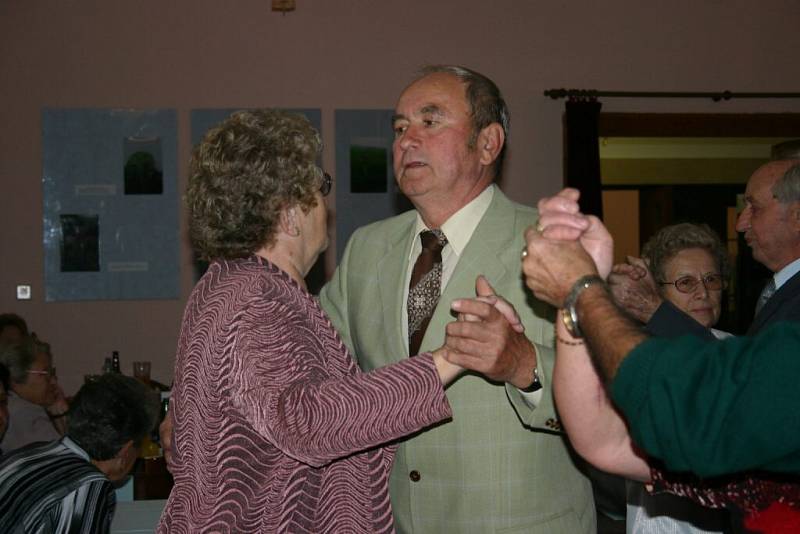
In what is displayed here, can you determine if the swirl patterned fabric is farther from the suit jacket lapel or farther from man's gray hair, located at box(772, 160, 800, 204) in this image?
man's gray hair, located at box(772, 160, 800, 204)

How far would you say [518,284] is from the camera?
206 cm

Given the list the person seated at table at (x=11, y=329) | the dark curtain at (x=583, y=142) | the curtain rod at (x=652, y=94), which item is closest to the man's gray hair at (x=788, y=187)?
the dark curtain at (x=583, y=142)

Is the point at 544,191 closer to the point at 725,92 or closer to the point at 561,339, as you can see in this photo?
the point at 725,92

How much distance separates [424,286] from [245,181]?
594mm

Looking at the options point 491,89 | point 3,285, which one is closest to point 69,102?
point 3,285

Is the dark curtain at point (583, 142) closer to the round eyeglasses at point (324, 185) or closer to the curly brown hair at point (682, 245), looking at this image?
the curly brown hair at point (682, 245)

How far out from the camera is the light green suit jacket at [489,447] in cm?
195

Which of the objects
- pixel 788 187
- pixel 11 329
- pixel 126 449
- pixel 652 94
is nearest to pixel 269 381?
pixel 126 449

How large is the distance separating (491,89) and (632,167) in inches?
340

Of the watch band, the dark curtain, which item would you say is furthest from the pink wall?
the watch band

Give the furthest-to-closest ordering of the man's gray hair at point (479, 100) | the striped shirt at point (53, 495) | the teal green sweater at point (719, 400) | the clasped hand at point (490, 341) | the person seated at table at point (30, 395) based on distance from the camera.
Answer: the person seated at table at point (30, 395) → the striped shirt at point (53, 495) → the man's gray hair at point (479, 100) → the clasped hand at point (490, 341) → the teal green sweater at point (719, 400)

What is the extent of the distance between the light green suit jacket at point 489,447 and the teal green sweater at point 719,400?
746mm

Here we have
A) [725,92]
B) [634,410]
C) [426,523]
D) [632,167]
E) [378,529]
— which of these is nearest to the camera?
[634,410]

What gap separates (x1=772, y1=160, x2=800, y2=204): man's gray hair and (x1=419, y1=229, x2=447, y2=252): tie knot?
125 centimetres
